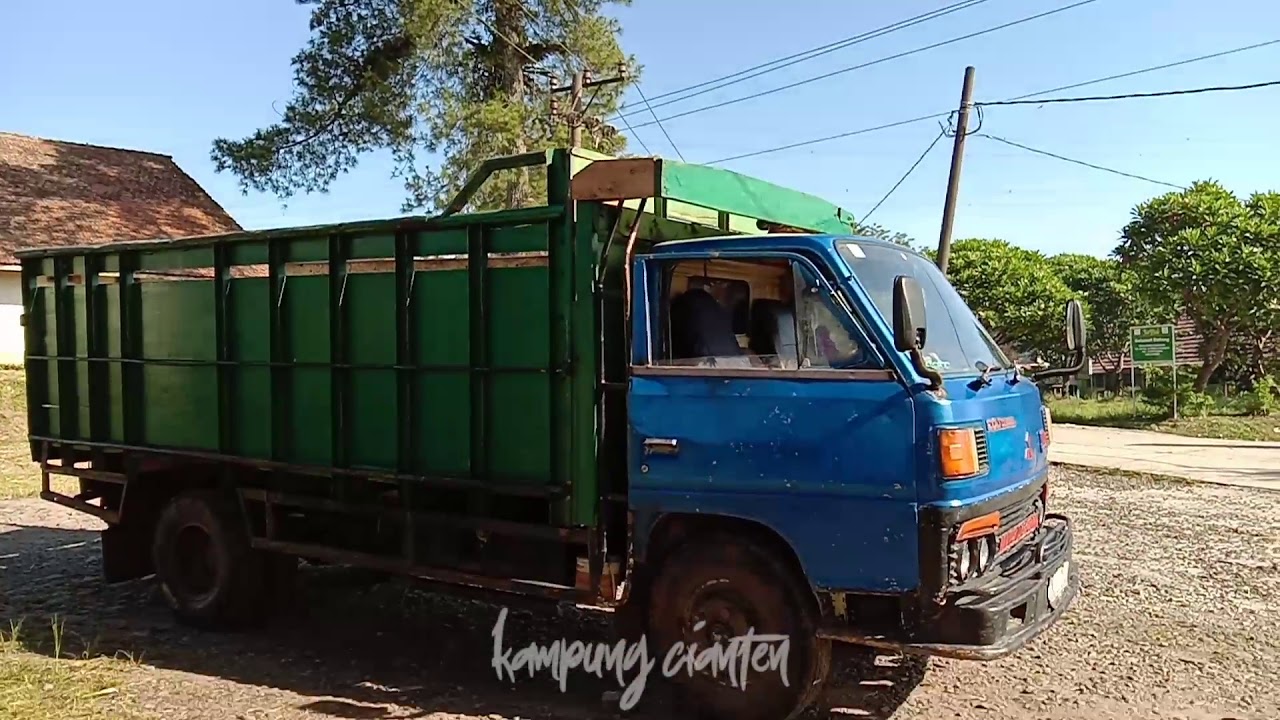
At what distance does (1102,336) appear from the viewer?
39.8 metres

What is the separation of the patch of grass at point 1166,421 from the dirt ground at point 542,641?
12.6 meters

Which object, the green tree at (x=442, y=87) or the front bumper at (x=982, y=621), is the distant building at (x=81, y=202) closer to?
the green tree at (x=442, y=87)

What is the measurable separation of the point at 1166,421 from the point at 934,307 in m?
19.4

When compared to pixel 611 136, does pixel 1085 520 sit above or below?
below

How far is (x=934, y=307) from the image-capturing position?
205 inches

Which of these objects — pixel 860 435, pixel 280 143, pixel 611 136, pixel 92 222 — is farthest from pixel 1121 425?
pixel 92 222

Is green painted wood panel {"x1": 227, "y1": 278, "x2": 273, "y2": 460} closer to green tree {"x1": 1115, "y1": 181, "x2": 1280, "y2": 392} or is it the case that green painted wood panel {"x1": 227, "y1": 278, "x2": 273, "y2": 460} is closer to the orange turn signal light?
the orange turn signal light

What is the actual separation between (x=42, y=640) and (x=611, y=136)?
1663 cm

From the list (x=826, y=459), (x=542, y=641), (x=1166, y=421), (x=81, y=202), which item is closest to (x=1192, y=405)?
(x=1166, y=421)

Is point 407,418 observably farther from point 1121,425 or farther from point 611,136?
point 1121,425

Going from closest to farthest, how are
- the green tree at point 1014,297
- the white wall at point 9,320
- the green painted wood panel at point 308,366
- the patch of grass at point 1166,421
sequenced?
the green painted wood panel at point 308,366, the patch of grass at point 1166,421, the white wall at point 9,320, the green tree at point 1014,297

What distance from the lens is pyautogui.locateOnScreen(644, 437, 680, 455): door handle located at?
16.2ft

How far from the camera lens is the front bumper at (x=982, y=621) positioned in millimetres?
4379

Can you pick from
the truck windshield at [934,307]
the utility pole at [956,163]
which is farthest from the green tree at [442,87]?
the truck windshield at [934,307]
